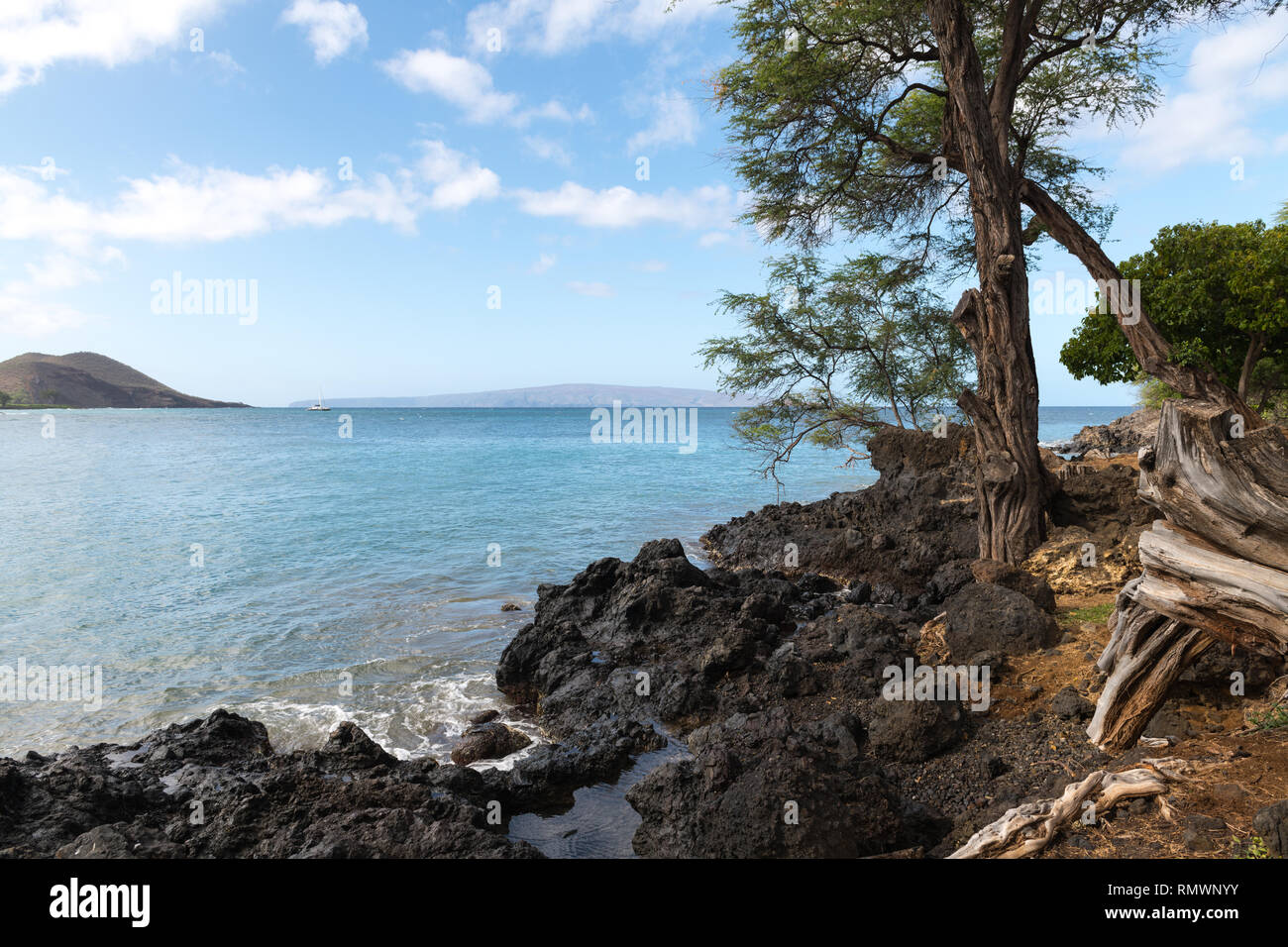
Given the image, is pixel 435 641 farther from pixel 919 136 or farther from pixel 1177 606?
pixel 919 136

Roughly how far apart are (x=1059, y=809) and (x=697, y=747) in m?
3.84

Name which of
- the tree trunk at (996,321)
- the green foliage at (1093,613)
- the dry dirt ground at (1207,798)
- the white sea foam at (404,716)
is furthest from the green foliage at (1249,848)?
the tree trunk at (996,321)

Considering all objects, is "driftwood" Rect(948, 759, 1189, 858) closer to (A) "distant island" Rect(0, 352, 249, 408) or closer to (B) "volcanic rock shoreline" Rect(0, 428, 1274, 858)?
(B) "volcanic rock shoreline" Rect(0, 428, 1274, 858)

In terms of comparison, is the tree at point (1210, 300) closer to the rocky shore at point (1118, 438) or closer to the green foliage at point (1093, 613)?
the green foliage at point (1093, 613)

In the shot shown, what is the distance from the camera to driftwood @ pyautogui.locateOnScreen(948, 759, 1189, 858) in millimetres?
4777

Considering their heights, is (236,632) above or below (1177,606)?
below

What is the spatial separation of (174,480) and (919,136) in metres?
38.8

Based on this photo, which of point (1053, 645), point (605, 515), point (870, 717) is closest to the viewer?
point (870, 717)

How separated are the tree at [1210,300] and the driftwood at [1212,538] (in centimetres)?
1228

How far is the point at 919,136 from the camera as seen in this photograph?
1767 cm

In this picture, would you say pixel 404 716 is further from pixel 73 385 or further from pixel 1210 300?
pixel 73 385

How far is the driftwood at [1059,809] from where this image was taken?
4777mm

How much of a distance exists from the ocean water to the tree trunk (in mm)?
8929
